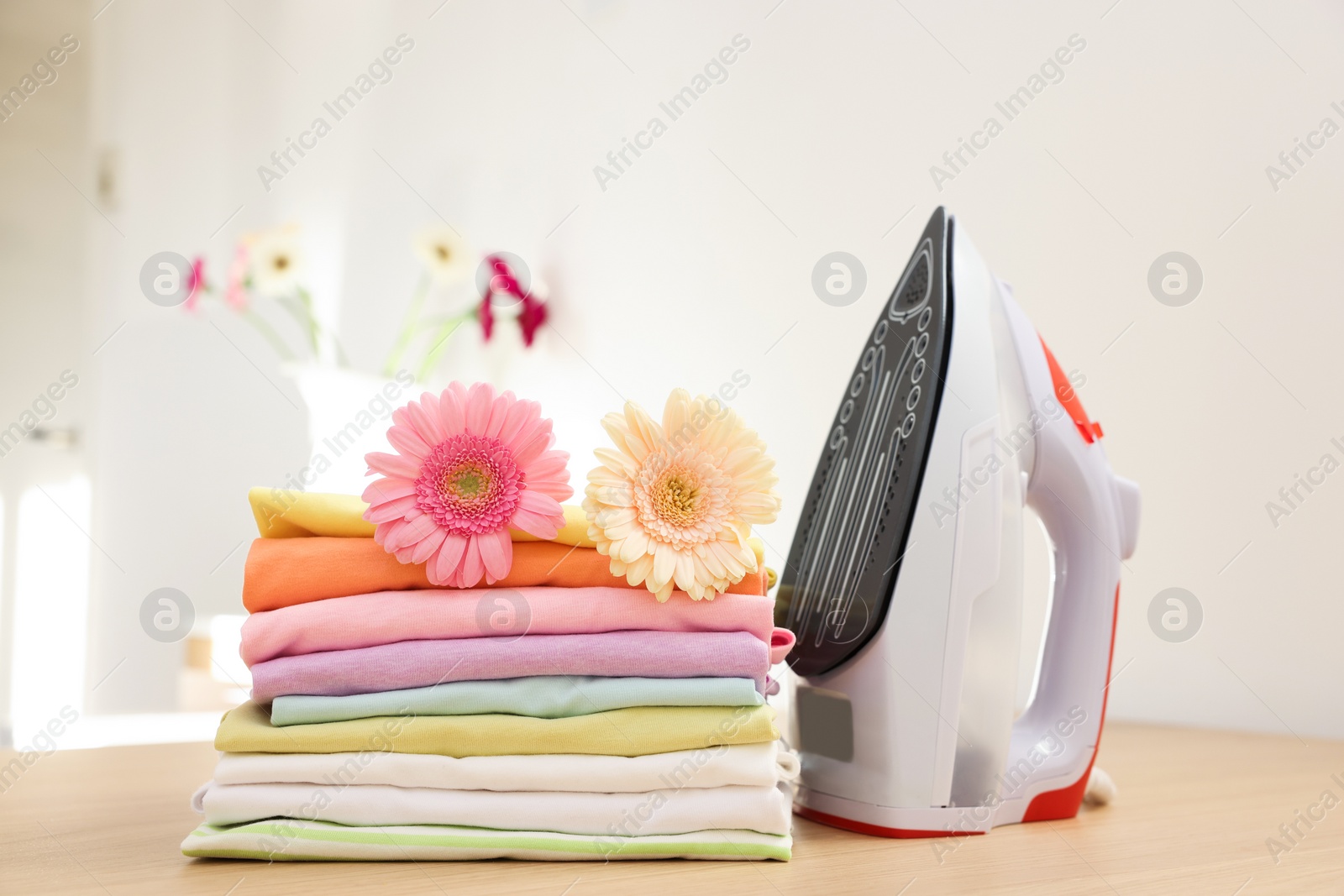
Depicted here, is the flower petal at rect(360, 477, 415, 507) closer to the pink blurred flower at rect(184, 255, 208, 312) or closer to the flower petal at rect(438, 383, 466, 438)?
the flower petal at rect(438, 383, 466, 438)

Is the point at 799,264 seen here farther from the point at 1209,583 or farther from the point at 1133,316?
the point at 1209,583

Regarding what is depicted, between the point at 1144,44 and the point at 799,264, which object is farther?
the point at 799,264

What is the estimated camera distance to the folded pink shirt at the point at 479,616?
1.57 feet

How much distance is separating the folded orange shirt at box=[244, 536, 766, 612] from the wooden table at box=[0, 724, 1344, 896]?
5.1 inches

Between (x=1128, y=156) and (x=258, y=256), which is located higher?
(x=258, y=256)

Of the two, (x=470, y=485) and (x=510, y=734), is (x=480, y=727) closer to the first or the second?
(x=510, y=734)


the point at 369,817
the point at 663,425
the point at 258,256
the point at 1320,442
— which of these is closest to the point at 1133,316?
the point at 1320,442

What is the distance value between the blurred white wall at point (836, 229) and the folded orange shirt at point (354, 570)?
676 mm

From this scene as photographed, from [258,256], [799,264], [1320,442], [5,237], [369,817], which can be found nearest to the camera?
[369,817]

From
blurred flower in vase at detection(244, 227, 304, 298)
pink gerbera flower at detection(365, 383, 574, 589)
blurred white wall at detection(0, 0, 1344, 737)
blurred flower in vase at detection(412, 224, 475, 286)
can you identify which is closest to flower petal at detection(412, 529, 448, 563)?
pink gerbera flower at detection(365, 383, 574, 589)

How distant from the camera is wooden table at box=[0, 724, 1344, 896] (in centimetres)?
42

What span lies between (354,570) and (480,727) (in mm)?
105

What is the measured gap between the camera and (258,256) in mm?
1938

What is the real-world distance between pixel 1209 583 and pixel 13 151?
270 centimetres
